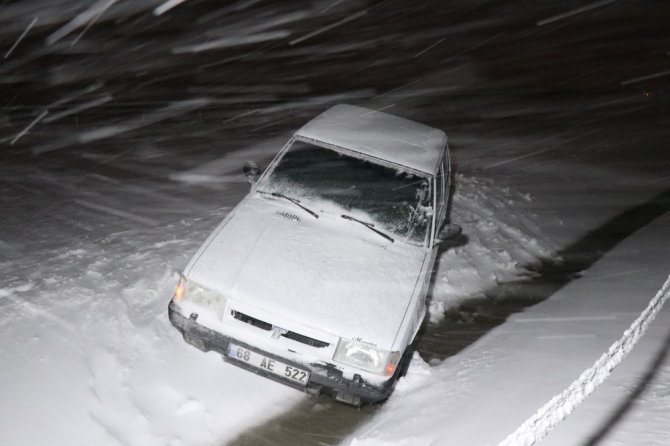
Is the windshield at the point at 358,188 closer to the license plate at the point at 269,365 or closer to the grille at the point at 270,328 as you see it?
the grille at the point at 270,328

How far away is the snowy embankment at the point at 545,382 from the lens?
139 inches

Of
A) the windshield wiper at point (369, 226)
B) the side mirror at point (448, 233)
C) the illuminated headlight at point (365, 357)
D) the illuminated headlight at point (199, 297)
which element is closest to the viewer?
the illuminated headlight at point (365, 357)

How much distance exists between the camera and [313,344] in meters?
3.85

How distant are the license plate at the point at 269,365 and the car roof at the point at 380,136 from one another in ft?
6.84

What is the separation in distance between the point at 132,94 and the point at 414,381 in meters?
8.89

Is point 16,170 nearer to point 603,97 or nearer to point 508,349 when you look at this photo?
point 508,349

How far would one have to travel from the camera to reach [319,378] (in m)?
3.84

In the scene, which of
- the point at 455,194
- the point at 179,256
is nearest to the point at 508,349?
the point at 179,256

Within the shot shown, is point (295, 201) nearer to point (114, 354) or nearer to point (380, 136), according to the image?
point (380, 136)

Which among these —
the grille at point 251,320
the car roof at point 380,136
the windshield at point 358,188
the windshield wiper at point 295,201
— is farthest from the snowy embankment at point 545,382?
the car roof at point 380,136

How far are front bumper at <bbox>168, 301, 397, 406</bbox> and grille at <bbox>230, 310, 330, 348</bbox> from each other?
136 millimetres

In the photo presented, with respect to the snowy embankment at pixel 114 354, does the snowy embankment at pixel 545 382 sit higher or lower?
lower

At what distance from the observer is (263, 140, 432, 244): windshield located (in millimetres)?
4809

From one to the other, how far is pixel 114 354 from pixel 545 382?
3.14 meters
